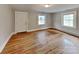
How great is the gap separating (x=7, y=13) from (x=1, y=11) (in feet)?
0.44

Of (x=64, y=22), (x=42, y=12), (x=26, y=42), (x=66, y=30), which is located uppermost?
(x=42, y=12)

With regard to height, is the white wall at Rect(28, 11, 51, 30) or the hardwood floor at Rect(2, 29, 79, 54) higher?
the white wall at Rect(28, 11, 51, 30)

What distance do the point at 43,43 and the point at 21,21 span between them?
58 cm

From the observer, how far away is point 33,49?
1919 mm

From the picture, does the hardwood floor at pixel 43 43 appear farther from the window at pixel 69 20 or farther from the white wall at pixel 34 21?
the window at pixel 69 20

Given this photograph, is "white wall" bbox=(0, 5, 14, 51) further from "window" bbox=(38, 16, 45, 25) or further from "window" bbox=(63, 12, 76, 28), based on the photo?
"window" bbox=(63, 12, 76, 28)

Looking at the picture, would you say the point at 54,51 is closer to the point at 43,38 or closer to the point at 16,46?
the point at 43,38

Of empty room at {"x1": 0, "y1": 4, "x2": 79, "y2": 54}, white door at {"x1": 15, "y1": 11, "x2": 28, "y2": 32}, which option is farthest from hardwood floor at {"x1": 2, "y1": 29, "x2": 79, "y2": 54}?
white door at {"x1": 15, "y1": 11, "x2": 28, "y2": 32}

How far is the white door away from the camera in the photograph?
1808mm
